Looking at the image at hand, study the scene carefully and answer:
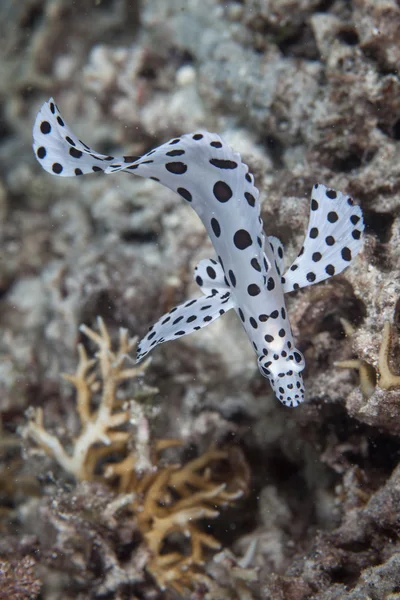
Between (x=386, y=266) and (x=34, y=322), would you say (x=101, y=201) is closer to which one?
(x=34, y=322)

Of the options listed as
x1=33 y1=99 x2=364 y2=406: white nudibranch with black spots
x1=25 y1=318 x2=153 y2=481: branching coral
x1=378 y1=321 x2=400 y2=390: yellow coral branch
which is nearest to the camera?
x1=33 y1=99 x2=364 y2=406: white nudibranch with black spots

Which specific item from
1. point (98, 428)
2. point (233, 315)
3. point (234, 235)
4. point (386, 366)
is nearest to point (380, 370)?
point (386, 366)

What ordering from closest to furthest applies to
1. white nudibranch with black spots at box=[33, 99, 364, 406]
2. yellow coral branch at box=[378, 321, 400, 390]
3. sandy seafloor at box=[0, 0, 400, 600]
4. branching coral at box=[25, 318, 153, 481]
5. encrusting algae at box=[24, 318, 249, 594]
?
white nudibranch with black spots at box=[33, 99, 364, 406], yellow coral branch at box=[378, 321, 400, 390], sandy seafloor at box=[0, 0, 400, 600], encrusting algae at box=[24, 318, 249, 594], branching coral at box=[25, 318, 153, 481]

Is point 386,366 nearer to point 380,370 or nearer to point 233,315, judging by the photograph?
point 380,370

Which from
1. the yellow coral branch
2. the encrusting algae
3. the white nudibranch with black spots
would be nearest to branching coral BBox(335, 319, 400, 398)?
the yellow coral branch

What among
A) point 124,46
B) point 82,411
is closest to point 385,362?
point 82,411

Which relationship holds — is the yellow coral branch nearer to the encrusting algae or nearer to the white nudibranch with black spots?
the white nudibranch with black spots
